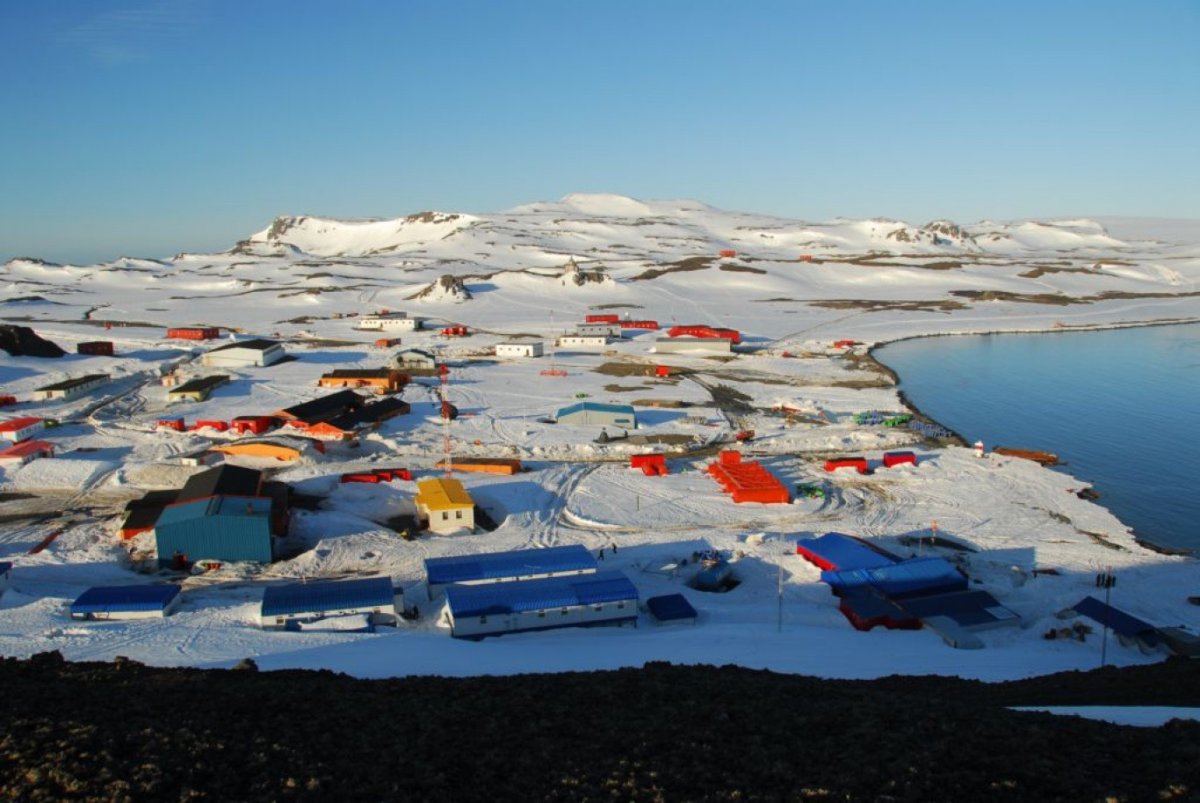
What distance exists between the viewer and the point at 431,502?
50.1 ft

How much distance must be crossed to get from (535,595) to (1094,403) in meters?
21.9

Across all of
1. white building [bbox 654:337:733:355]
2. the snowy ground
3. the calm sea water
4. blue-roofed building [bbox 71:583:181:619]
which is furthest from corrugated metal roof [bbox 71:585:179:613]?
white building [bbox 654:337:733:355]

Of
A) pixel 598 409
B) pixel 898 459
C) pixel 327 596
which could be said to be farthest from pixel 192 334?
pixel 898 459

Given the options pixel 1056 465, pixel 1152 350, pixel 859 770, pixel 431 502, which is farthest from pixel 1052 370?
pixel 859 770

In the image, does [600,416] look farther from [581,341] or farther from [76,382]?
[76,382]

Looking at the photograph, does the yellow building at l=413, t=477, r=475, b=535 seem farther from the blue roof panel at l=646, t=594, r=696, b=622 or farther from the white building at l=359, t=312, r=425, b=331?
the white building at l=359, t=312, r=425, b=331

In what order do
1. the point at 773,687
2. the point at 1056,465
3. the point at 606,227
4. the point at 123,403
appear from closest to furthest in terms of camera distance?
the point at 773,687 < the point at 1056,465 < the point at 123,403 < the point at 606,227

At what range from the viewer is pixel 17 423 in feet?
68.7

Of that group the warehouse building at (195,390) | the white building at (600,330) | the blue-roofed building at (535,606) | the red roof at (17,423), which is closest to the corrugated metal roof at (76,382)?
the warehouse building at (195,390)

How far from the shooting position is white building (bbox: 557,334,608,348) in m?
37.4

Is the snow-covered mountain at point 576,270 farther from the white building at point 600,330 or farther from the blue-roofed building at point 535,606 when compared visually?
the blue-roofed building at point 535,606

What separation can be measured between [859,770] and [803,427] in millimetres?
17298

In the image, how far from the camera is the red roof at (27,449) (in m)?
18.6

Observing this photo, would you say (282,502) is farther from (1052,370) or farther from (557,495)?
(1052,370)
